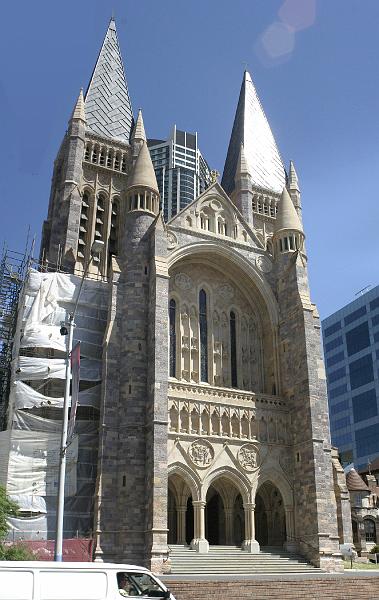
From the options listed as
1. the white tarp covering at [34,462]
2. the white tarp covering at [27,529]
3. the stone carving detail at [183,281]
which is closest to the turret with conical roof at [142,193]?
the stone carving detail at [183,281]

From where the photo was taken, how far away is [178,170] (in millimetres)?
81062

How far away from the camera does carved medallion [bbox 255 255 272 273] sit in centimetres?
3653

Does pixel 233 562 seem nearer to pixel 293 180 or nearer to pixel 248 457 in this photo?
pixel 248 457

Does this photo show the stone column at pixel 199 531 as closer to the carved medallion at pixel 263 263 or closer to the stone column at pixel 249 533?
the stone column at pixel 249 533

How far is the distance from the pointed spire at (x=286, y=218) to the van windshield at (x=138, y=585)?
28.2 meters

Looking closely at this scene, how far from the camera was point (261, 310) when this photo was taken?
1438 inches

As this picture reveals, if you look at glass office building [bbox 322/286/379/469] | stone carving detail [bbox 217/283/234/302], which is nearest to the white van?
stone carving detail [bbox 217/283/234/302]

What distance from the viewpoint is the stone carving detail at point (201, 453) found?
28.8 meters

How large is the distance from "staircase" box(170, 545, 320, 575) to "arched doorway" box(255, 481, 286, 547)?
227 centimetres

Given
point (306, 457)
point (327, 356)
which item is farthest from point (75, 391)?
point (327, 356)

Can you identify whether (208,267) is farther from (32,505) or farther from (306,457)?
(32,505)

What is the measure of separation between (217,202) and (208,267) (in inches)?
167

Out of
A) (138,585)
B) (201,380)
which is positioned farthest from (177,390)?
(138,585)

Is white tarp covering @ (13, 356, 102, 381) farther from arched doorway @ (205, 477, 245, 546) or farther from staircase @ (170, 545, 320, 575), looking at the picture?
staircase @ (170, 545, 320, 575)
